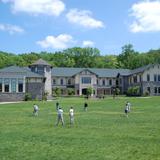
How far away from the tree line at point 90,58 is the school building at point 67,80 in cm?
2957

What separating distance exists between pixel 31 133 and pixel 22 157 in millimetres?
8508

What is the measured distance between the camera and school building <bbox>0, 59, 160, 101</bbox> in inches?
3078

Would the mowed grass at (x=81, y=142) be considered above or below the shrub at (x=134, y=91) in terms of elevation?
below

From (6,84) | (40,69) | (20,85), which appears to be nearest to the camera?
(6,84)

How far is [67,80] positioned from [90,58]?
4237 cm

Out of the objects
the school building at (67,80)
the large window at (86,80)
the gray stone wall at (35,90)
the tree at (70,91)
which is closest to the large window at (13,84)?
the school building at (67,80)

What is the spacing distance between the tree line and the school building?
29572 millimetres

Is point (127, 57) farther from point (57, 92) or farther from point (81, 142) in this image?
point (81, 142)

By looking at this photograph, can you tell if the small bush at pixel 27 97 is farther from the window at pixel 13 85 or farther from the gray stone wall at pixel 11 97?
the window at pixel 13 85

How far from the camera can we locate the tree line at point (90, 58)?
452ft

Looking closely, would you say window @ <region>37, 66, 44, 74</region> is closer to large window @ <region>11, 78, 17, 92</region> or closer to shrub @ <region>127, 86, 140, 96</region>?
large window @ <region>11, 78, 17, 92</region>

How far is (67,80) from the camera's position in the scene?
10538cm

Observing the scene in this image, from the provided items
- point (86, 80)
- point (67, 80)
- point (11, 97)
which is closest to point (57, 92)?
point (67, 80)

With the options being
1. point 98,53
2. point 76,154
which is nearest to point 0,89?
point 76,154
